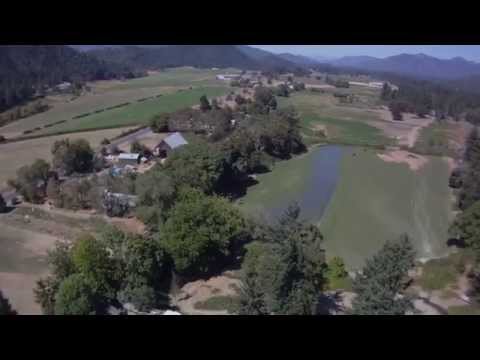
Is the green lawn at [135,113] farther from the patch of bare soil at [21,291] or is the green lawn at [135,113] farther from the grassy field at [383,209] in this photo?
the patch of bare soil at [21,291]

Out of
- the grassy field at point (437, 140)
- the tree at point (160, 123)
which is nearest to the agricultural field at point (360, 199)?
the grassy field at point (437, 140)

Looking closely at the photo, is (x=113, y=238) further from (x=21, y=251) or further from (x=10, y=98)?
(x=10, y=98)

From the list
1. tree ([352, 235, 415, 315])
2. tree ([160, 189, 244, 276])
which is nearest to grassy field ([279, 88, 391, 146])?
tree ([160, 189, 244, 276])

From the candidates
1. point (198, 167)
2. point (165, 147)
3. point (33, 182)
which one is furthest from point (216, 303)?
point (165, 147)

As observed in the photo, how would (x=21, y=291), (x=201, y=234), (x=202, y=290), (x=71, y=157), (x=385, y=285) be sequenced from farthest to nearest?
(x=71, y=157)
(x=201, y=234)
(x=202, y=290)
(x=21, y=291)
(x=385, y=285)

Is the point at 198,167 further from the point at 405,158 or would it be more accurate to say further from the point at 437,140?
the point at 437,140

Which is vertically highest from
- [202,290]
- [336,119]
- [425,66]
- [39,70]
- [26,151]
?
[425,66]
